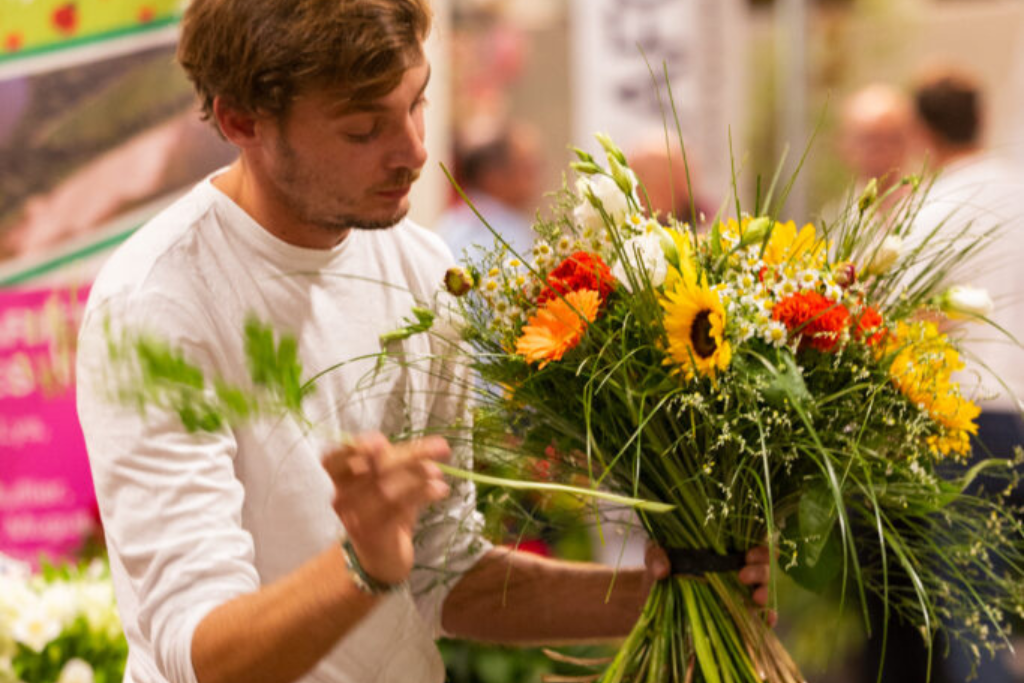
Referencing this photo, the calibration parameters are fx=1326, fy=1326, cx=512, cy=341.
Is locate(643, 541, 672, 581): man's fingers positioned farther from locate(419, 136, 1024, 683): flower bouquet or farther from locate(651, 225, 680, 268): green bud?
locate(651, 225, 680, 268): green bud

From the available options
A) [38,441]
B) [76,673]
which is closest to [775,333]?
[76,673]

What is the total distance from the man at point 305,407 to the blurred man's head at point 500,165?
2762 millimetres

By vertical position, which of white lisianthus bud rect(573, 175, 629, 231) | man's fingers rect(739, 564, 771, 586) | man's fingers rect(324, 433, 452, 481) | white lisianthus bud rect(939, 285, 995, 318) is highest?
white lisianthus bud rect(573, 175, 629, 231)

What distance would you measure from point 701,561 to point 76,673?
1133 mm

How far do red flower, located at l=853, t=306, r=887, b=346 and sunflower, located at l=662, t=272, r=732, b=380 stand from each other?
16 cm

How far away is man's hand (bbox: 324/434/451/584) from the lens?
112cm

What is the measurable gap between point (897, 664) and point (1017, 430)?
1019 mm

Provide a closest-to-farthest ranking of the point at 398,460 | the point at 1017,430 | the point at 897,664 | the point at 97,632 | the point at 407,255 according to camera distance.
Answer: the point at 398,460
the point at 407,255
the point at 97,632
the point at 1017,430
the point at 897,664

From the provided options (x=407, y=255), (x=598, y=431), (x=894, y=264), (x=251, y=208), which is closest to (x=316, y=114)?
(x=251, y=208)

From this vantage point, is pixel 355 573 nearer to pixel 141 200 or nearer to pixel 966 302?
pixel 966 302

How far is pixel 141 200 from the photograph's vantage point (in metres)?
2.73

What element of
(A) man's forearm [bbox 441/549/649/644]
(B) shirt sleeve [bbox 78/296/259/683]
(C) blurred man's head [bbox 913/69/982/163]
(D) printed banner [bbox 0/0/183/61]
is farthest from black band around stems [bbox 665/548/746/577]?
(C) blurred man's head [bbox 913/69/982/163]

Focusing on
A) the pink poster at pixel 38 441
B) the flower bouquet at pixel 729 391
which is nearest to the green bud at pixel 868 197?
the flower bouquet at pixel 729 391

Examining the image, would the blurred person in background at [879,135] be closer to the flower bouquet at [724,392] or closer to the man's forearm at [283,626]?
the flower bouquet at [724,392]
